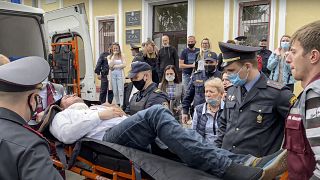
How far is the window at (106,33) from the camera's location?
1176cm

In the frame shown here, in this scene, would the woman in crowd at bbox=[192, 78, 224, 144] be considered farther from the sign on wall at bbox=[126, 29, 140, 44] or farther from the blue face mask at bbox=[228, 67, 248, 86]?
the sign on wall at bbox=[126, 29, 140, 44]

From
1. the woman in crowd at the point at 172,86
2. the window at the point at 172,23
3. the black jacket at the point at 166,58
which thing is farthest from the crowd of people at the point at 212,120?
the window at the point at 172,23

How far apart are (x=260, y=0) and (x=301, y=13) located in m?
1.08

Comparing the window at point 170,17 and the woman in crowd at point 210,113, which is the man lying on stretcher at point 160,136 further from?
the window at point 170,17

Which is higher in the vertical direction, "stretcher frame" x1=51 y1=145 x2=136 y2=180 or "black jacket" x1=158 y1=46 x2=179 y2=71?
"black jacket" x1=158 y1=46 x2=179 y2=71

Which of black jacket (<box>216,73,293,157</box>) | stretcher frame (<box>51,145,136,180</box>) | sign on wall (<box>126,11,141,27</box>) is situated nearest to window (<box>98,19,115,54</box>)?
sign on wall (<box>126,11,141,27</box>)

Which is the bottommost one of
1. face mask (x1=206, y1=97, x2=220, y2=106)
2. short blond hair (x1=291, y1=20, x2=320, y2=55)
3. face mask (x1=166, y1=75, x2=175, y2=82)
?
face mask (x1=206, y1=97, x2=220, y2=106)

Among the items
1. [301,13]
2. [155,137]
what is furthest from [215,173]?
[301,13]

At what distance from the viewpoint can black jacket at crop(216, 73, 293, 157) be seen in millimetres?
2312

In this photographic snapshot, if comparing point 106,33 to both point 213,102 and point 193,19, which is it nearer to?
point 193,19

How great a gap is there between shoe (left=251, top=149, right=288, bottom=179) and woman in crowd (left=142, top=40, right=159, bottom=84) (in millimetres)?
5064

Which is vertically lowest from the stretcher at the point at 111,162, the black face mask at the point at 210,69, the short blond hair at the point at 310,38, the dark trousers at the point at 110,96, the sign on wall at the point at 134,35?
the dark trousers at the point at 110,96

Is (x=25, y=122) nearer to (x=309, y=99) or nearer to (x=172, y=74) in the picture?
(x=309, y=99)

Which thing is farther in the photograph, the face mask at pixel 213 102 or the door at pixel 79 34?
the door at pixel 79 34
